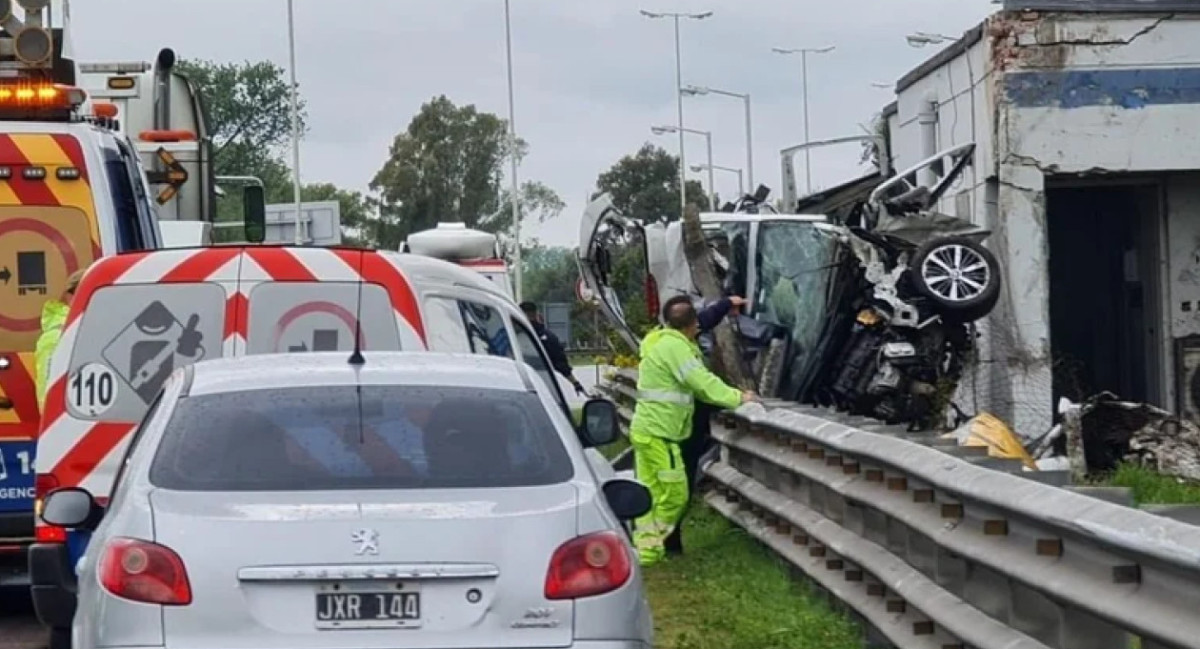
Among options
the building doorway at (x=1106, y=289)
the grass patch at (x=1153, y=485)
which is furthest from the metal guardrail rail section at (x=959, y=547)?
the building doorway at (x=1106, y=289)

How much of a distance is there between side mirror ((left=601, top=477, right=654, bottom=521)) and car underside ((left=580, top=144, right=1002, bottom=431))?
10.4 meters

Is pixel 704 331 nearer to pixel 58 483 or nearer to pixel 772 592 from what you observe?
pixel 772 592

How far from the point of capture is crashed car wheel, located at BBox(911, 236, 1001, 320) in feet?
61.6

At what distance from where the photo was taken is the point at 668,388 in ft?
43.2

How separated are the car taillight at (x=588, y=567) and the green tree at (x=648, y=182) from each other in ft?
263

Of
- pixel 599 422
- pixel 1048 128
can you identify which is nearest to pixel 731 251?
pixel 1048 128

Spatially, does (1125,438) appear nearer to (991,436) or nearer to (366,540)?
(991,436)

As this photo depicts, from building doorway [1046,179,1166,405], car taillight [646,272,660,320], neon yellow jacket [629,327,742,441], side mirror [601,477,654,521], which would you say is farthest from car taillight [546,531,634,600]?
building doorway [1046,179,1166,405]

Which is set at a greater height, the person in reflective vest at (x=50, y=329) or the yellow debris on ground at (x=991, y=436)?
the person in reflective vest at (x=50, y=329)

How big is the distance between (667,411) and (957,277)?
6341 millimetres

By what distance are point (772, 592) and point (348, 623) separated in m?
5.24

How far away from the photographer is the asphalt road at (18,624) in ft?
36.3

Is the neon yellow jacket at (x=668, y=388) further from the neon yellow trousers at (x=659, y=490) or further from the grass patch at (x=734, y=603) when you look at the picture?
the grass patch at (x=734, y=603)

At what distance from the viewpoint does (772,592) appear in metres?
11.3
